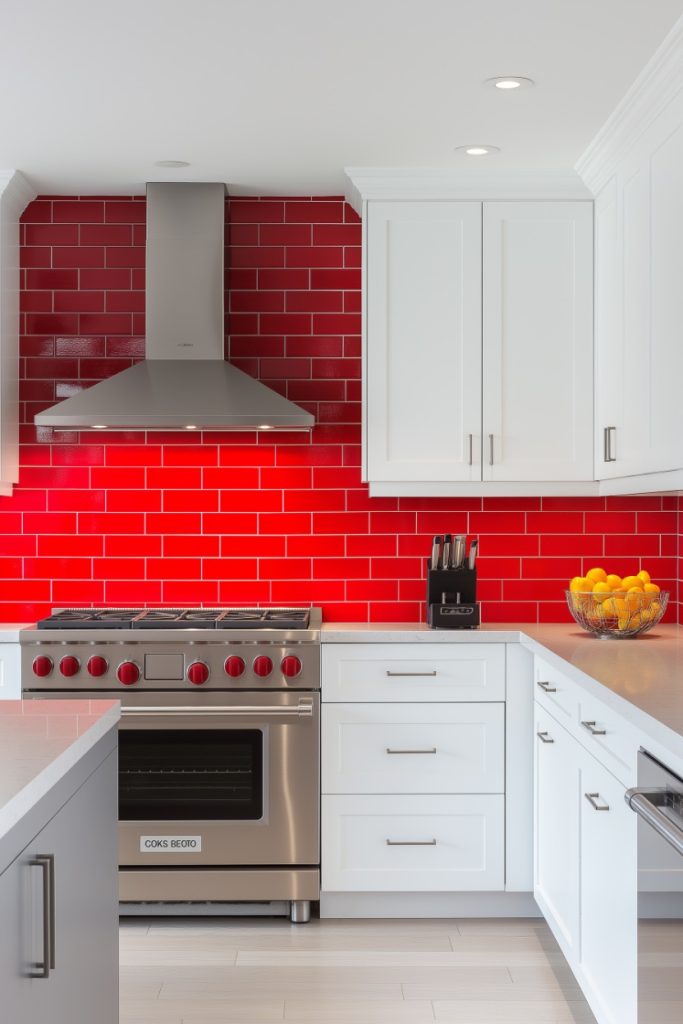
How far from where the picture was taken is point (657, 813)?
75.3 inches

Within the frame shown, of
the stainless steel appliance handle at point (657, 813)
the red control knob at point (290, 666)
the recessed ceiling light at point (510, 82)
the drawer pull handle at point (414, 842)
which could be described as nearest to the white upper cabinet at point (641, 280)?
the recessed ceiling light at point (510, 82)

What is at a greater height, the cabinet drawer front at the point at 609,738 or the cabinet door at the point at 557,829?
the cabinet drawer front at the point at 609,738

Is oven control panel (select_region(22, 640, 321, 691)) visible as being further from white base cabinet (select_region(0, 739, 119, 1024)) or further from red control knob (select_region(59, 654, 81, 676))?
white base cabinet (select_region(0, 739, 119, 1024))

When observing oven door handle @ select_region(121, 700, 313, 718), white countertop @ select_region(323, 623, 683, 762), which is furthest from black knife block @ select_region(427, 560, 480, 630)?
oven door handle @ select_region(121, 700, 313, 718)

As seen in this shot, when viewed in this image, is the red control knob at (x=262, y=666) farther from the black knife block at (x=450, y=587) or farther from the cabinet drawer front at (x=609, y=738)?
the cabinet drawer front at (x=609, y=738)

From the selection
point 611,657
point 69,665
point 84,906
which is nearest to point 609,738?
point 611,657

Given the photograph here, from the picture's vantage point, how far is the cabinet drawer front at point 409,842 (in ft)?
11.9

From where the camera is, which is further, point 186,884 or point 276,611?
point 276,611

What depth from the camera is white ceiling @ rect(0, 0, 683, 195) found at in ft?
8.42

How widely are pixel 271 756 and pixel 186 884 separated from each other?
1.68 ft

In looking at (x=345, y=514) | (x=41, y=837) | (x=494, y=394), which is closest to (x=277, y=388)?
(x=345, y=514)

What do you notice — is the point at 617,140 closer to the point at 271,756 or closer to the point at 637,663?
the point at 637,663

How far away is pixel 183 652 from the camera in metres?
A: 3.62

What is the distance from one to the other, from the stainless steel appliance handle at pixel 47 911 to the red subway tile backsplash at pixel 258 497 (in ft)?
8.22
